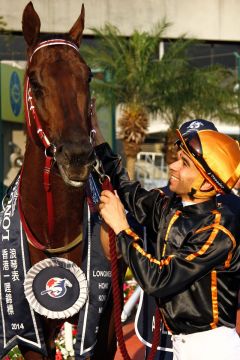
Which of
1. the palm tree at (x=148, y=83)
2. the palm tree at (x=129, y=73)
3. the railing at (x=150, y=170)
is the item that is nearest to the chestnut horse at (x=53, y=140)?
the palm tree at (x=148, y=83)

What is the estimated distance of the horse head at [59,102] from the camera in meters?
3.27

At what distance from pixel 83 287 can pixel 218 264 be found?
0.99 meters

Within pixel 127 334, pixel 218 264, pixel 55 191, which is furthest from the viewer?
pixel 127 334

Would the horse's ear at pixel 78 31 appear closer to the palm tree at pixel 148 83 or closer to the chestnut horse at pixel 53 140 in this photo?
the chestnut horse at pixel 53 140

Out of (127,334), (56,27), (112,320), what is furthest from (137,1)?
(112,320)

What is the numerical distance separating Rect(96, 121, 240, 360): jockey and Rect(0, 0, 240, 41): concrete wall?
2480 centimetres

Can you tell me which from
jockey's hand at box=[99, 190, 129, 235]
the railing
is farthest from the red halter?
the railing

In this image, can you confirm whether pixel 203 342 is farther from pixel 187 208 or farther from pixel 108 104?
pixel 108 104

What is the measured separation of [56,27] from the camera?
28531 millimetres

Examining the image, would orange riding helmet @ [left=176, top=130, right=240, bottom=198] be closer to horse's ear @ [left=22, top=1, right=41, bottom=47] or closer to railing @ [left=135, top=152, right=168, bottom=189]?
horse's ear @ [left=22, top=1, right=41, bottom=47]

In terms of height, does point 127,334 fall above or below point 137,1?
below

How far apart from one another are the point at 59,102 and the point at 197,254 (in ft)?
3.51

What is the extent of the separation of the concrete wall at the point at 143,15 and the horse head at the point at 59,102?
24038 mm

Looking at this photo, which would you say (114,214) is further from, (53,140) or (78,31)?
(78,31)
